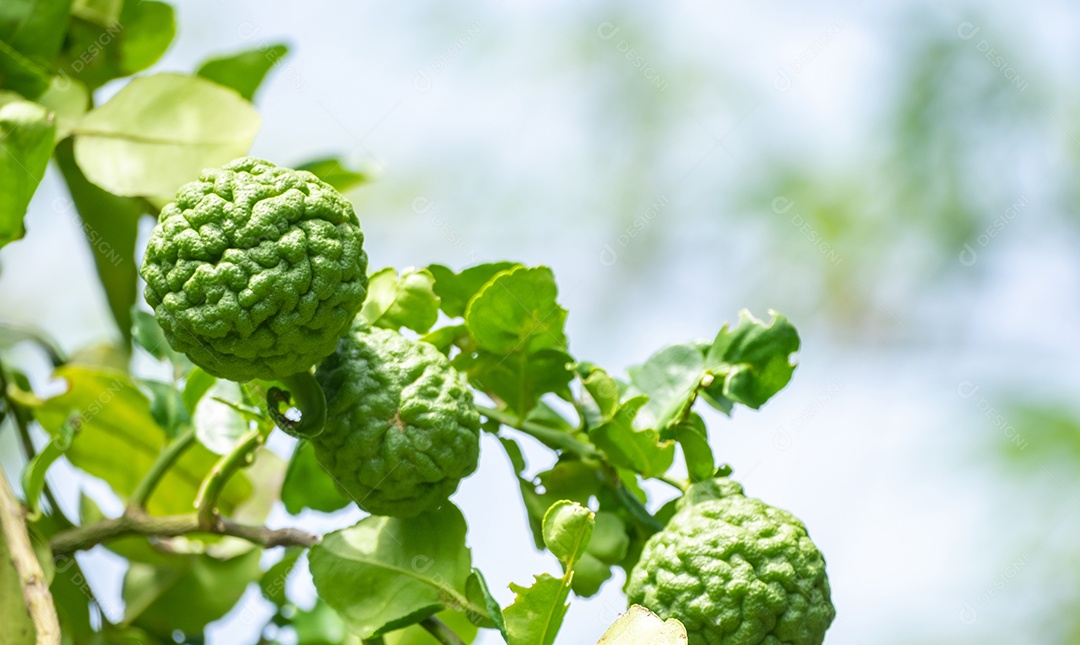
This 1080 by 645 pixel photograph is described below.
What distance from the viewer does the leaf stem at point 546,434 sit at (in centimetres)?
72

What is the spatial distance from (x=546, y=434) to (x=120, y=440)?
1.32 ft

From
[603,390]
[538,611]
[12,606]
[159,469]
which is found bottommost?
[12,606]

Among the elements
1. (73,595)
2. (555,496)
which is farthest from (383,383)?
(73,595)

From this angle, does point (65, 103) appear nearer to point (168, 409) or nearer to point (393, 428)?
point (168, 409)

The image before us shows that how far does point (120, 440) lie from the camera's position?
91 centimetres

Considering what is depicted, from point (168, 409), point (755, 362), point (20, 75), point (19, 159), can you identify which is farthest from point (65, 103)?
point (755, 362)

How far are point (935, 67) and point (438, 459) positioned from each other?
3.31 m

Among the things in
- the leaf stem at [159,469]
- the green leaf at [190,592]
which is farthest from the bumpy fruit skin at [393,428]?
the green leaf at [190,592]

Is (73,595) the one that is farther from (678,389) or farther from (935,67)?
(935,67)

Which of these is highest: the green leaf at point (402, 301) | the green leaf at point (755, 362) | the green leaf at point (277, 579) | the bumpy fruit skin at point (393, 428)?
the green leaf at point (755, 362)

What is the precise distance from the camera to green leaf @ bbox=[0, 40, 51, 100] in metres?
0.84

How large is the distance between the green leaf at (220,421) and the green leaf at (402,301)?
106mm

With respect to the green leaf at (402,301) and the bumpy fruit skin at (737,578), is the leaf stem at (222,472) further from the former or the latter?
the bumpy fruit skin at (737,578)

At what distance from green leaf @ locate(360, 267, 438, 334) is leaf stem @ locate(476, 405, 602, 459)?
79 mm
